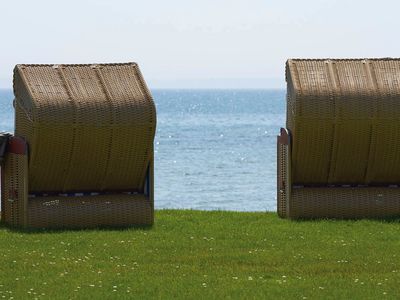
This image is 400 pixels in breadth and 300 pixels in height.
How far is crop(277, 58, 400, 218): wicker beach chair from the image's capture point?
2586 centimetres

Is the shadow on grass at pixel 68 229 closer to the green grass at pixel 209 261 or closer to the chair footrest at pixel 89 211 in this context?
the chair footrest at pixel 89 211

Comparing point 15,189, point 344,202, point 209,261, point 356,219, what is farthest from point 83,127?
point 356,219

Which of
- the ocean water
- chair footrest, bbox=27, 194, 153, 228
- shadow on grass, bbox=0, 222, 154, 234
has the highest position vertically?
chair footrest, bbox=27, 194, 153, 228

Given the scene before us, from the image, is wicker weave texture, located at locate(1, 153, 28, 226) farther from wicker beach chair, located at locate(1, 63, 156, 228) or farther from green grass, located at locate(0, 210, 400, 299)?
green grass, located at locate(0, 210, 400, 299)

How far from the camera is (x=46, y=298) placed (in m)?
17.1

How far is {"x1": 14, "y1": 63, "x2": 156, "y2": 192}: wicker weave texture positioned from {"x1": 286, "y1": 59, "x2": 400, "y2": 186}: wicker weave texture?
3.13 meters

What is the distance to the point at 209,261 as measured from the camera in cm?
2045

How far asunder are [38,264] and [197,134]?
9431cm

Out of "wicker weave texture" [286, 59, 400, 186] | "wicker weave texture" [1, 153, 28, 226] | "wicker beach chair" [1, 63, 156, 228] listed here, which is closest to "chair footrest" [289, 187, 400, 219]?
"wicker weave texture" [286, 59, 400, 186]

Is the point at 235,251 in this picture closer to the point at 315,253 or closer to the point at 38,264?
the point at 315,253

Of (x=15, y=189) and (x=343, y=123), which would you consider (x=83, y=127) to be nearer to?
(x=15, y=189)

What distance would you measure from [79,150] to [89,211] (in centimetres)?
121

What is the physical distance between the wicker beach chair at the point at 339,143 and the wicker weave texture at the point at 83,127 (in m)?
3.05

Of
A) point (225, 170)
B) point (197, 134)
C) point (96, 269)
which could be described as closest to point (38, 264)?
point (96, 269)
